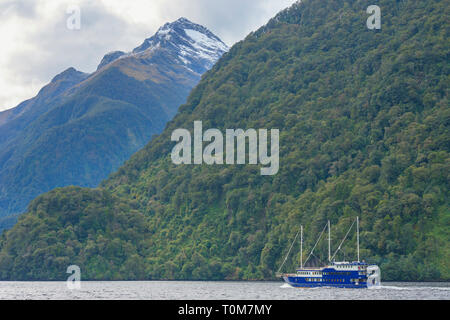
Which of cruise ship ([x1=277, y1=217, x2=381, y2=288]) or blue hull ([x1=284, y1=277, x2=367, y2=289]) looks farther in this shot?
cruise ship ([x1=277, y1=217, x2=381, y2=288])

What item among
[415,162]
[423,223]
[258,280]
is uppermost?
[415,162]

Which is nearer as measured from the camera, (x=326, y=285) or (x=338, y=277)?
(x=338, y=277)

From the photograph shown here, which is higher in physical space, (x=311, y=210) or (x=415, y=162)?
(x=415, y=162)

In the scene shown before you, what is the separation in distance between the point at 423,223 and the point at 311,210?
113 ft

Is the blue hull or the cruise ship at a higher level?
the cruise ship

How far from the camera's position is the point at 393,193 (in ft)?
572

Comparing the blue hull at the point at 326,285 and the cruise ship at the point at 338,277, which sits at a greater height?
the cruise ship at the point at 338,277

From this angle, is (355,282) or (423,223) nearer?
(355,282)

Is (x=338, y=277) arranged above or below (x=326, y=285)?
above

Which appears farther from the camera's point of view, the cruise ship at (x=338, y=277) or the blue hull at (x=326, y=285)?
the cruise ship at (x=338, y=277)
